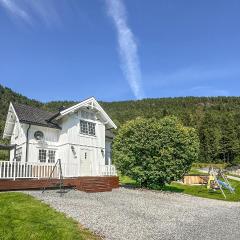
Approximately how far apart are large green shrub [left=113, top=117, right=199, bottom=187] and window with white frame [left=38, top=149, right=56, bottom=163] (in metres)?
5.50

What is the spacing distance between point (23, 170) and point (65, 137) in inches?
250

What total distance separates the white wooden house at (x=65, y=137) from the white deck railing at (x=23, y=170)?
2204mm

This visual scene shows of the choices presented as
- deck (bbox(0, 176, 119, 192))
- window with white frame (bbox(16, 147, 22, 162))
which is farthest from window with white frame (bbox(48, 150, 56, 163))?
deck (bbox(0, 176, 119, 192))

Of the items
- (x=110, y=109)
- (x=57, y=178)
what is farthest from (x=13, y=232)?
(x=110, y=109)

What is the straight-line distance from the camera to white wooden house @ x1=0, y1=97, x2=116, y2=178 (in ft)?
89.2

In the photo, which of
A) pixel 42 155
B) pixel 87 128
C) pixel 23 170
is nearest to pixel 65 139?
pixel 42 155

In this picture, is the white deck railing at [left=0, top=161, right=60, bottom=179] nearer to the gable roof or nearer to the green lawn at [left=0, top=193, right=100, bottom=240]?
the gable roof

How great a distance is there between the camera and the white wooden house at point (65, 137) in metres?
27.2

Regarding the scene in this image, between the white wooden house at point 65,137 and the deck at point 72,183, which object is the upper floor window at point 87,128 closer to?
the white wooden house at point 65,137

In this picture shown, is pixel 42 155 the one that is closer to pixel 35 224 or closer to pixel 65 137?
pixel 65 137

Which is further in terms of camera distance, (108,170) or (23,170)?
(108,170)

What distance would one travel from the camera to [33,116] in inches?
1113

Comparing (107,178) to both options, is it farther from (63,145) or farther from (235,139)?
(235,139)

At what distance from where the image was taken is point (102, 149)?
3153cm
